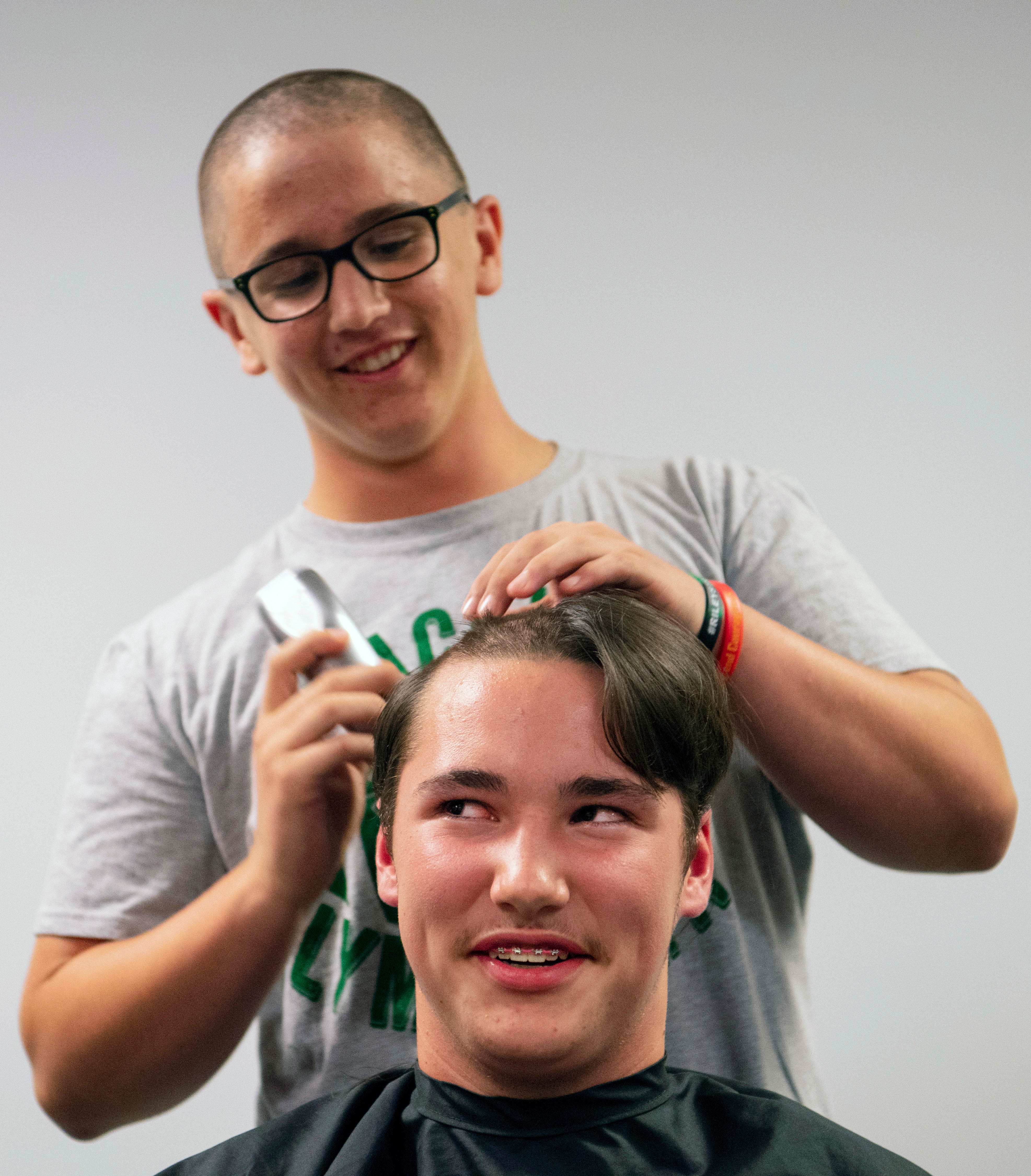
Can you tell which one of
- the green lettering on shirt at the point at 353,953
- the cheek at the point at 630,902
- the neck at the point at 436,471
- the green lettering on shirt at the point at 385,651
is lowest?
the green lettering on shirt at the point at 353,953

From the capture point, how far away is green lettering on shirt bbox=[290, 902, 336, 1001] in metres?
1.44

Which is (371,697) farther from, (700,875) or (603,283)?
(603,283)

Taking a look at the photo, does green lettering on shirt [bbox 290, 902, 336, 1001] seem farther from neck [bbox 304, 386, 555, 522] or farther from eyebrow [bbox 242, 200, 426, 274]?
eyebrow [bbox 242, 200, 426, 274]

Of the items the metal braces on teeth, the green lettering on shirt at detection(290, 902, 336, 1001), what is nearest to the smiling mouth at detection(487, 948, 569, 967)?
the metal braces on teeth

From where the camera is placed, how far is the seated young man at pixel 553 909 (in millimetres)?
1046

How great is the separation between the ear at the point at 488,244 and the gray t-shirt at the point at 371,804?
267 mm

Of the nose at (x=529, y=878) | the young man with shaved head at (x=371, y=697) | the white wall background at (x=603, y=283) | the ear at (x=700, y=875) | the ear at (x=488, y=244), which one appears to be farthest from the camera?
the white wall background at (x=603, y=283)

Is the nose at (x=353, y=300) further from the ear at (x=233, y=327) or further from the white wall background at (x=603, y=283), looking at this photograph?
the white wall background at (x=603, y=283)

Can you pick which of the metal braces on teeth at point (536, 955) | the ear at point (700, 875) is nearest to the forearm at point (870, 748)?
the ear at point (700, 875)

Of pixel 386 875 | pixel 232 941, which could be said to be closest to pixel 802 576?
pixel 386 875

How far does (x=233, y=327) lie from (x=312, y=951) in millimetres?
858

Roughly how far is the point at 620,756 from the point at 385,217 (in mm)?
741

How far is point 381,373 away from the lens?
4.60 ft

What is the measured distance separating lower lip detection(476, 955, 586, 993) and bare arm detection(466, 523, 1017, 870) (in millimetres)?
377
